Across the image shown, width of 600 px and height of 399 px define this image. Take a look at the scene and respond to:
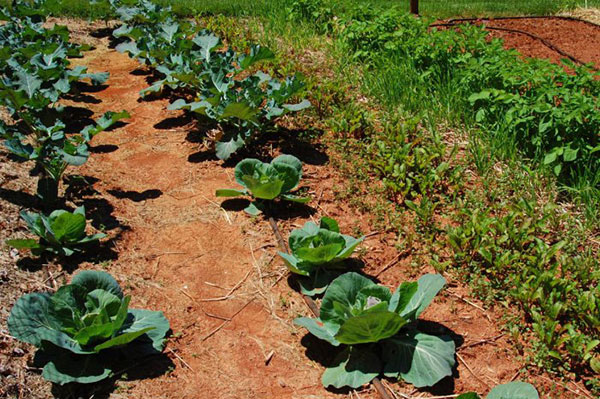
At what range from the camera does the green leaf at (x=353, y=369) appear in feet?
8.18

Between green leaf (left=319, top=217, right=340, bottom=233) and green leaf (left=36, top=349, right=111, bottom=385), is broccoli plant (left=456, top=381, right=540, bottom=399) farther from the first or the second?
green leaf (left=36, top=349, right=111, bottom=385)

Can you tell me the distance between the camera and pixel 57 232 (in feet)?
10.0

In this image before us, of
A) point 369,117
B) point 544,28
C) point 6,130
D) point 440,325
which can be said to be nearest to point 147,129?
point 6,130

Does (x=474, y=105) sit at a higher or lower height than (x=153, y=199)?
higher

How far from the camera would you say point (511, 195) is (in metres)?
3.72

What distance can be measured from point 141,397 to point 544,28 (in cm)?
713

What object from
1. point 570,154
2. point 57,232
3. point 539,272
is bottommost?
point 539,272

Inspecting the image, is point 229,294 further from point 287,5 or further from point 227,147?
point 287,5

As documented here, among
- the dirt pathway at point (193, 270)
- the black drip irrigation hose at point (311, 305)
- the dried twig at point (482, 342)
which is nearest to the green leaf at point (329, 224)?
the black drip irrigation hose at point (311, 305)

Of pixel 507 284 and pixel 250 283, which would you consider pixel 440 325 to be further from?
pixel 250 283

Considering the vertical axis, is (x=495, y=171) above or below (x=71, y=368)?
above

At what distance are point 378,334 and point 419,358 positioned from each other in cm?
22

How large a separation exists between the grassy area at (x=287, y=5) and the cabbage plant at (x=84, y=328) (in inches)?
185

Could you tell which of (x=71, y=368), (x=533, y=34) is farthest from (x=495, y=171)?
(x=533, y=34)
